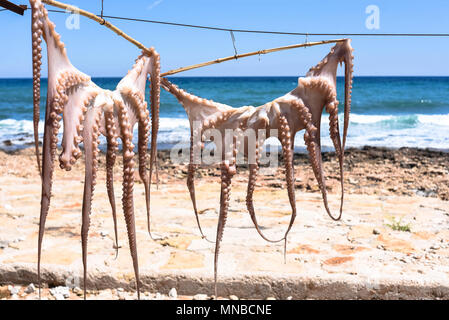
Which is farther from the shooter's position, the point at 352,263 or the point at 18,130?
the point at 18,130

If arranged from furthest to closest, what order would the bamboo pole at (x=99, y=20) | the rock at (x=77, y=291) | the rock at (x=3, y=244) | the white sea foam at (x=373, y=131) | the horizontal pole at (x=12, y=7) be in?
1. the white sea foam at (x=373, y=131)
2. the rock at (x=3, y=244)
3. the rock at (x=77, y=291)
4. the horizontal pole at (x=12, y=7)
5. the bamboo pole at (x=99, y=20)

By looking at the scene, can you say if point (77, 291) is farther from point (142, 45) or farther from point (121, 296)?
point (142, 45)

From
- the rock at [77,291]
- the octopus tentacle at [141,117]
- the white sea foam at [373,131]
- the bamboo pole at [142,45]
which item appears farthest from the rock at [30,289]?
the white sea foam at [373,131]

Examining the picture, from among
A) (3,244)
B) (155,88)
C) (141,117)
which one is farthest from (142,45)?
(3,244)

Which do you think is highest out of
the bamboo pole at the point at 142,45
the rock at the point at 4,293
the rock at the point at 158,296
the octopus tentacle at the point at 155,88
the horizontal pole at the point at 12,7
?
the horizontal pole at the point at 12,7

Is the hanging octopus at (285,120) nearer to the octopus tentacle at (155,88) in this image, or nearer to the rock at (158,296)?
the octopus tentacle at (155,88)

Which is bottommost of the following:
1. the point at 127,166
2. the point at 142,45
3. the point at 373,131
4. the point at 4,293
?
the point at 4,293

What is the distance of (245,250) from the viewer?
3.42 meters

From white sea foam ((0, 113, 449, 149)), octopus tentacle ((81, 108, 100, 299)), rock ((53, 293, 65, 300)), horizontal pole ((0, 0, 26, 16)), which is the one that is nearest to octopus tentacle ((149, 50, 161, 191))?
octopus tentacle ((81, 108, 100, 299))

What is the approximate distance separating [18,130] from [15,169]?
8327 mm

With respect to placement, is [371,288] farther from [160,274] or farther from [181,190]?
[181,190]

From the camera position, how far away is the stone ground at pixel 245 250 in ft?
9.64
